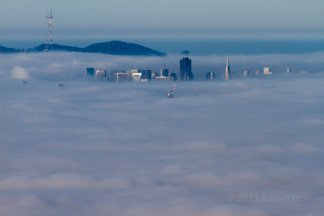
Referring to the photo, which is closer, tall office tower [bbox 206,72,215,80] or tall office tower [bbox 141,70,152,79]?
tall office tower [bbox 141,70,152,79]

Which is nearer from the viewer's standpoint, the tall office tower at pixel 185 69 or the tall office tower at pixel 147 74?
the tall office tower at pixel 185 69

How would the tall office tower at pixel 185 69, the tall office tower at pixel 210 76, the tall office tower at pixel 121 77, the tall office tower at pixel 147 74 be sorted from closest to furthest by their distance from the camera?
the tall office tower at pixel 185 69, the tall office tower at pixel 147 74, the tall office tower at pixel 210 76, the tall office tower at pixel 121 77

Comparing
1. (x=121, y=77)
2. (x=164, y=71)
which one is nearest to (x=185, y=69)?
(x=164, y=71)

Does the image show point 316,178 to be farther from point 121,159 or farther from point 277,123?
point 277,123

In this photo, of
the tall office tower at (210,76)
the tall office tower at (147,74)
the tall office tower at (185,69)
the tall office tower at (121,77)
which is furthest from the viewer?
the tall office tower at (121,77)

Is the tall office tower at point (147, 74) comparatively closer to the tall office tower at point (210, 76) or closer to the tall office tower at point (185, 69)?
the tall office tower at point (185, 69)

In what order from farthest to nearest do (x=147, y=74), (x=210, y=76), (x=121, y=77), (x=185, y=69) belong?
1. (x=121, y=77)
2. (x=210, y=76)
3. (x=147, y=74)
4. (x=185, y=69)

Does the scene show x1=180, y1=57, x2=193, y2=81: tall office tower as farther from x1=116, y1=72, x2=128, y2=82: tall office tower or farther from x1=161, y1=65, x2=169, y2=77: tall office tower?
x1=116, y1=72, x2=128, y2=82: tall office tower

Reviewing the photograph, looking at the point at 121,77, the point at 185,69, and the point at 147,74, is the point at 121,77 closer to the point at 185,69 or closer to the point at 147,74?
the point at 147,74
